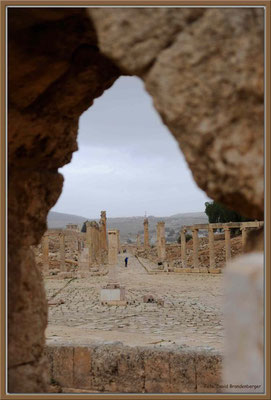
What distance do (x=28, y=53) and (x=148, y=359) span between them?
500 cm

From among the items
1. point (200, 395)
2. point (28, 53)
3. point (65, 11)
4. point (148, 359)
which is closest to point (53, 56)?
point (28, 53)

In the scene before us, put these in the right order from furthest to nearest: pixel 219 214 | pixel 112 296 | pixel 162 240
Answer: pixel 219 214 < pixel 162 240 < pixel 112 296

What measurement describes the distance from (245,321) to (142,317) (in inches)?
472

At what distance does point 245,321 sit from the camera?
7.36ft

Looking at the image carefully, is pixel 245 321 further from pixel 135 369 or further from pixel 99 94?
pixel 135 369

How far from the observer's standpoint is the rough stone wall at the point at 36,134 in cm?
397

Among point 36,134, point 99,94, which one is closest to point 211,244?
point 99,94

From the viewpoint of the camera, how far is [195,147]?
276 centimetres

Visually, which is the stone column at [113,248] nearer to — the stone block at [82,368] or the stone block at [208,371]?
the stone block at [82,368]

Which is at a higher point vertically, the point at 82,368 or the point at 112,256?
the point at 112,256

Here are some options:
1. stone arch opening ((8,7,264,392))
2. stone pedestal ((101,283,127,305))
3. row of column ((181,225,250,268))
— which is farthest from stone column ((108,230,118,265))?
stone arch opening ((8,7,264,392))

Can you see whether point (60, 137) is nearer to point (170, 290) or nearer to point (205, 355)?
point (205, 355)

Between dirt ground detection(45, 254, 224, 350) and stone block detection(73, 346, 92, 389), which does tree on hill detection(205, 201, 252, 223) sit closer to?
dirt ground detection(45, 254, 224, 350)

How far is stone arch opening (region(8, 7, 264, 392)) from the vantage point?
2.60 meters
